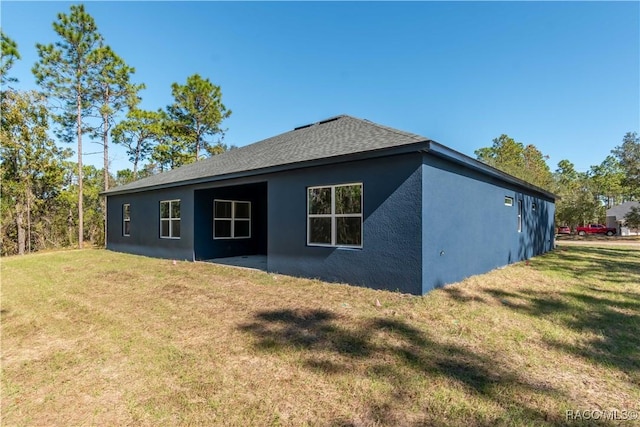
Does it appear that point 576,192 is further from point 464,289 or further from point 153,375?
point 153,375

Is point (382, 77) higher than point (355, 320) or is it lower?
higher

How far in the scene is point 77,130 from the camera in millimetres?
19344

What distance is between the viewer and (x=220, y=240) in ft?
37.7

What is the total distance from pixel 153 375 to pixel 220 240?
854 cm

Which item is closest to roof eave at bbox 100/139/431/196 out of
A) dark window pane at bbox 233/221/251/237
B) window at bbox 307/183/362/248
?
window at bbox 307/183/362/248

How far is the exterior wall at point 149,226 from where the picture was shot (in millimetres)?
11070

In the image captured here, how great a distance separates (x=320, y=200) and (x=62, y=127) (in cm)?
2125

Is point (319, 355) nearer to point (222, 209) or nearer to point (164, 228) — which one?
point (222, 209)

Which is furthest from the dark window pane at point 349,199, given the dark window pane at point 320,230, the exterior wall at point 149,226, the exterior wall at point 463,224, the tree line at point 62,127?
the tree line at point 62,127

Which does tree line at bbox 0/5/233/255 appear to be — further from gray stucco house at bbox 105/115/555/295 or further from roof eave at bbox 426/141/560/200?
roof eave at bbox 426/141/560/200

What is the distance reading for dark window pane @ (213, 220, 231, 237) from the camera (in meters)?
11.4

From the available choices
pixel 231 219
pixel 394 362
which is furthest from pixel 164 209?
pixel 394 362

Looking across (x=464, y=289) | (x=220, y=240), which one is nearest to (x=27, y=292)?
(x=220, y=240)

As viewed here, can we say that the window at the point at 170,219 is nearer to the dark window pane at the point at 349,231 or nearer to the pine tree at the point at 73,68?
the dark window pane at the point at 349,231
